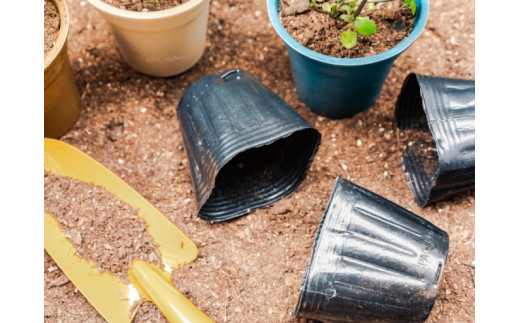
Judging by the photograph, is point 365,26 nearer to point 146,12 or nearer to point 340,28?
point 340,28

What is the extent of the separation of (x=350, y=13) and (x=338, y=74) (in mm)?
185

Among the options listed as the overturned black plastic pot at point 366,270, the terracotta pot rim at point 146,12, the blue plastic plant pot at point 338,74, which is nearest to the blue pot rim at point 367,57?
the blue plastic plant pot at point 338,74

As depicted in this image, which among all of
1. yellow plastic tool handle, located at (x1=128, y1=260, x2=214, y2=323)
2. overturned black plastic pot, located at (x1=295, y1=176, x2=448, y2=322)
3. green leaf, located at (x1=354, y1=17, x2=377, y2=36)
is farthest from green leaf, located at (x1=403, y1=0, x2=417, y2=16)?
yellow plastic tool handle, located at (x1=128, y1=260, x2=214, y2=323)

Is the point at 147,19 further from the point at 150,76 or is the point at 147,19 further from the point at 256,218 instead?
the point at 256,218

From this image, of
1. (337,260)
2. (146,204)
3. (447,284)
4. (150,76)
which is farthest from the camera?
(150,76)

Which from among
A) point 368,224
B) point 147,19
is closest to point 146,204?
point 147,19

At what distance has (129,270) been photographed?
161 cm

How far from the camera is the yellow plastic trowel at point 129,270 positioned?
1.55m

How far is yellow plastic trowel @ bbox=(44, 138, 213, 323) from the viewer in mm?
1551

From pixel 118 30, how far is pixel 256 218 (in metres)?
0.77

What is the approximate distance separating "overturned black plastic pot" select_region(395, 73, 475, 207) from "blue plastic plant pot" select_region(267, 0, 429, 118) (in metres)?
0.12

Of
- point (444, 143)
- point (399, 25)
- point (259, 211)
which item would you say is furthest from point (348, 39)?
point (259, 211)

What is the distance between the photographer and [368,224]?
146 centimetres

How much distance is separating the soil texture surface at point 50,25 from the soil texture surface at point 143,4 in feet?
0.54
